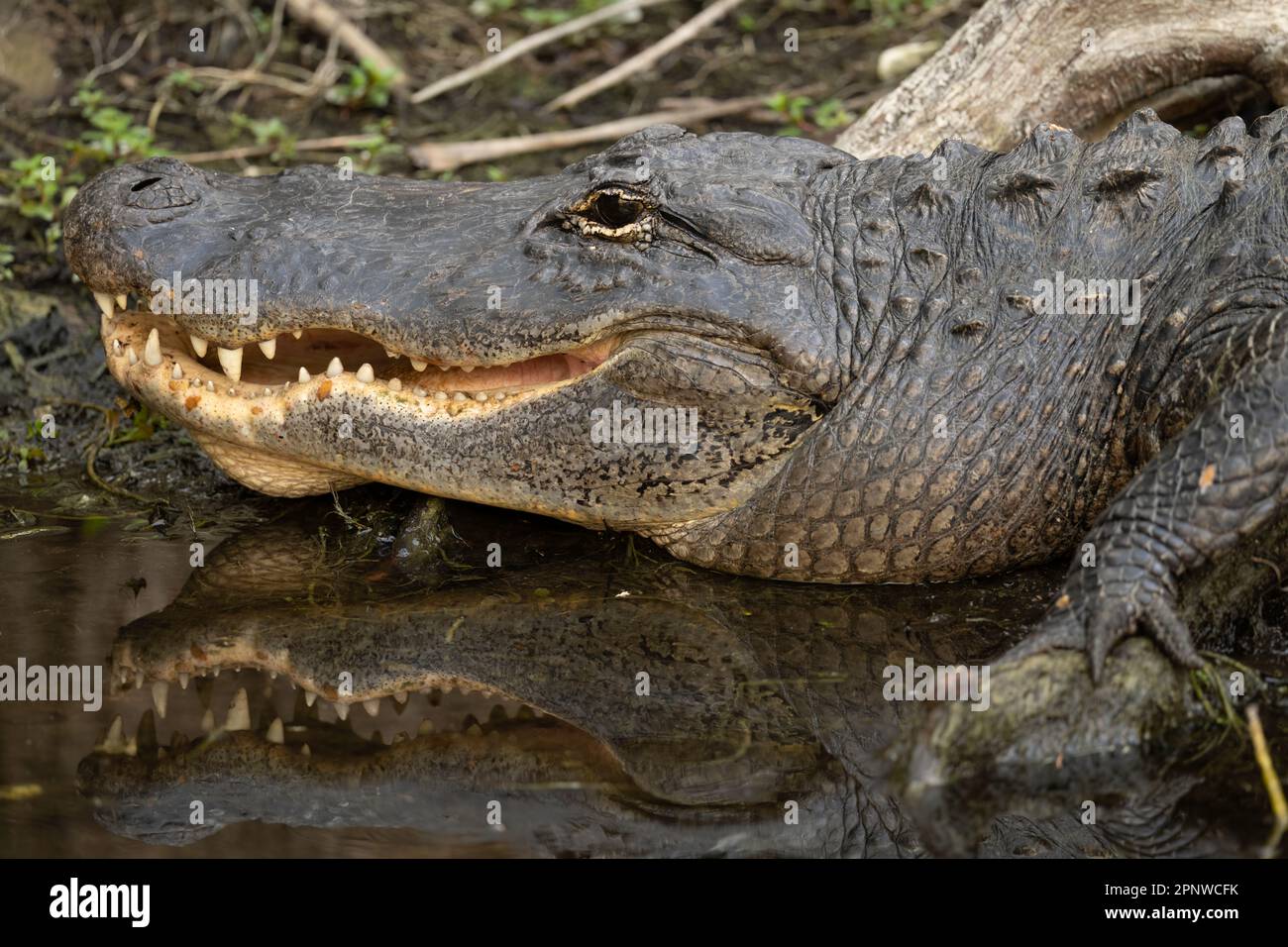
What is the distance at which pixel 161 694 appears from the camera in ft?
12.5

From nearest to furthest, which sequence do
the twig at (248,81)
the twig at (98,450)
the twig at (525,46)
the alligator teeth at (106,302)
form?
the alligator teeth at (106,302)
the twig at (98,450)
the twig at (248,81)
the twig at (525,46)

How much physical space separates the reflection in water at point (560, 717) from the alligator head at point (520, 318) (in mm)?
349

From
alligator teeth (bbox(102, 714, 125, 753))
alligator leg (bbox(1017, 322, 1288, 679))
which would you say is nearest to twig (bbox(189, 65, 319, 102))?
alligator teeth (bbox(102, 714, 125, 753))

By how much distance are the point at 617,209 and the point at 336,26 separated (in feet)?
15.1

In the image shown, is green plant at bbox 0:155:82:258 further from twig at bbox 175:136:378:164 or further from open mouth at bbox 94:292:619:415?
open mouth at bbox 94:292:619:415

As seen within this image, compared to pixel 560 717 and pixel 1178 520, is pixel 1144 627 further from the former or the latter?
pixel 560 717

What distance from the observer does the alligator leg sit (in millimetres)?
3451

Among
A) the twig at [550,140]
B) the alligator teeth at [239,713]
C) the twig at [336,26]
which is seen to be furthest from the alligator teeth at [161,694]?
the twig at [336,26]

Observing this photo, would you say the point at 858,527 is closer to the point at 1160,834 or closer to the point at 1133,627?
the point at 1133,627

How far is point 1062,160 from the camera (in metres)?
4.25

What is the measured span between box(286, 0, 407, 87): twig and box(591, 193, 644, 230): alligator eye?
13.8ft

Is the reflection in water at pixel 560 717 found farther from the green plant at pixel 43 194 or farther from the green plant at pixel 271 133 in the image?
the green plant at pixel 271 133

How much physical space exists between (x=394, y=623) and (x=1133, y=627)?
2.02 meters

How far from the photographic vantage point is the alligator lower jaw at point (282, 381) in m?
4.32
